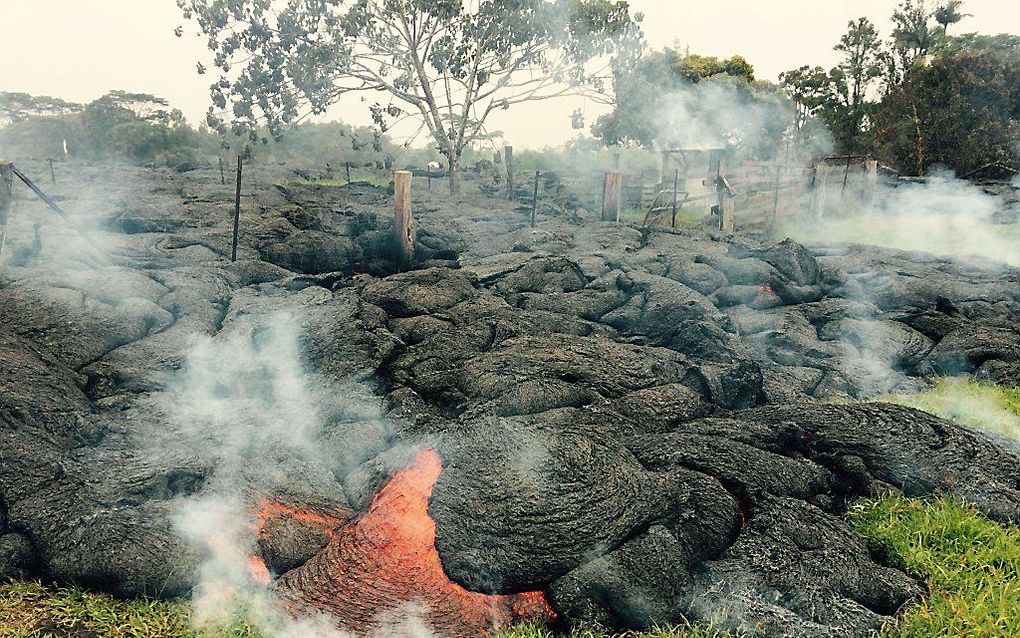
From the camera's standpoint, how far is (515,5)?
86.9 ft

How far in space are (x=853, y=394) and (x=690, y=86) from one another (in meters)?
26.5

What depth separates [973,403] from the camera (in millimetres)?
8641

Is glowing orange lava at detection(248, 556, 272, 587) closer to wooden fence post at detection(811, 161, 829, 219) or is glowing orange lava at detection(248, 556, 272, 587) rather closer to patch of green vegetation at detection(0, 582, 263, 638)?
patch of green vegetation at detection(0, 582, 263, 638)

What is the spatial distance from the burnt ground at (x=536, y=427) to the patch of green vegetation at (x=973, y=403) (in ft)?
1.20

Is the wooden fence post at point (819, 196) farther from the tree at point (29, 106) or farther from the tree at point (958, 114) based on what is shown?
the tree at point (29, 106)

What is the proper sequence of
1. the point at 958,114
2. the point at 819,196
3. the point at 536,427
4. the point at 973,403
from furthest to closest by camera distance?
the point at 958,114, the point at 819,196, the point at 973,403, the point at 536,427

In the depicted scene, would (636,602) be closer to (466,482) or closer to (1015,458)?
(466,482)

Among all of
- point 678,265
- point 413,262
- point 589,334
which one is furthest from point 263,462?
point 678,265

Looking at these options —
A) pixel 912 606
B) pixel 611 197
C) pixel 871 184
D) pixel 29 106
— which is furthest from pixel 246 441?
pixel 29 106

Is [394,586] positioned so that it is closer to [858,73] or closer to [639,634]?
[639,634]

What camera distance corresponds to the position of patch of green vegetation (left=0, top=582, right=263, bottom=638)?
479cm

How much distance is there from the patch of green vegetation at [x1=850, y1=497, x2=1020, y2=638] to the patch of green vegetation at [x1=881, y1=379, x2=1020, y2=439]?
2.20m

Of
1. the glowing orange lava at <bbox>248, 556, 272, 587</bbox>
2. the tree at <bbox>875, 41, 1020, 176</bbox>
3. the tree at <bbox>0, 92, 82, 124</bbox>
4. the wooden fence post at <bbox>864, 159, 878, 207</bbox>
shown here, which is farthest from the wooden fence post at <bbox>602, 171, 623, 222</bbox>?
the tree at <bbox>0, 92, 82, 124</bbox>

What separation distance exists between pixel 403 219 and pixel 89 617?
9.19m
